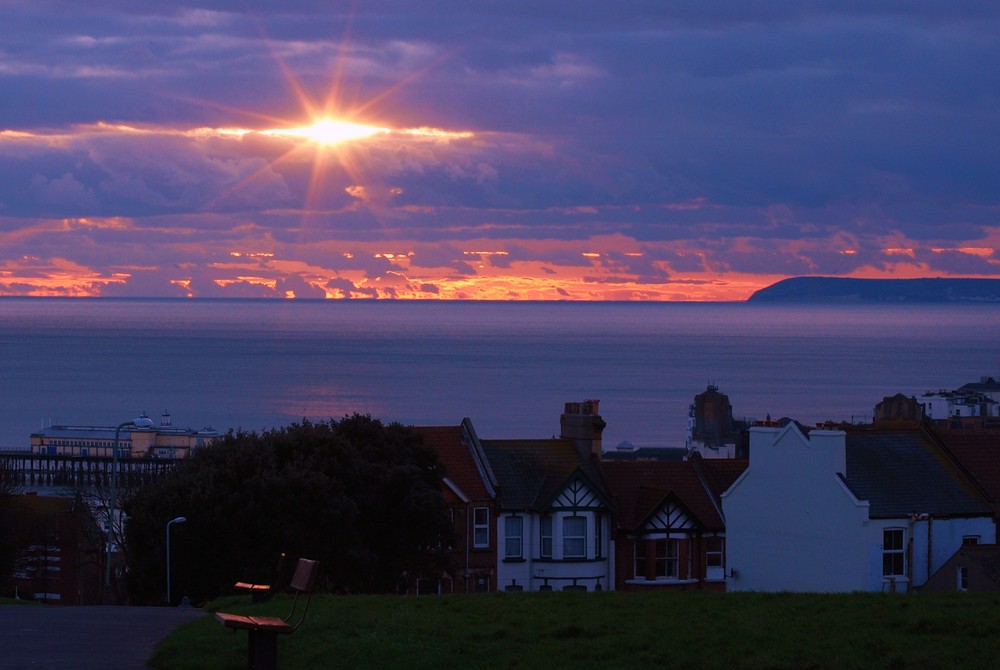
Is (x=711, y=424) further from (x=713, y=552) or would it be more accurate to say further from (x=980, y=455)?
(x=980, y=455)

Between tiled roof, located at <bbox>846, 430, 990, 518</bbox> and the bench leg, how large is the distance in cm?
2382

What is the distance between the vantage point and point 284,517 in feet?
121

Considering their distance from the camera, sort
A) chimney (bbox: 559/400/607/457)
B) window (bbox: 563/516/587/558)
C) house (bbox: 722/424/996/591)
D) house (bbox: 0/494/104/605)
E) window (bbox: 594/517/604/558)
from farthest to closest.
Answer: house (bbox: 0/494/104/605), chimney (bbox: 559/400/607/457), window (bbox: 594/517/604/558), window (bbox: 563/516/587/558), house (bbox: 722/424/996/591)

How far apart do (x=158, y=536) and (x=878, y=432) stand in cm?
2070

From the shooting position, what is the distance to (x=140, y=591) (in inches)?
1484

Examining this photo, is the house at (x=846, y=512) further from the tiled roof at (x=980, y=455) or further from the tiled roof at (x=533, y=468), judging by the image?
the tiled roof at (x=533, y=468)

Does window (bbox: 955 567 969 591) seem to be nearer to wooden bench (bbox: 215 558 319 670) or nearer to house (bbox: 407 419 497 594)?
house (bbox: 407 419 497 594)

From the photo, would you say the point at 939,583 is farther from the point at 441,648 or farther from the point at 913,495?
the point at 441,648

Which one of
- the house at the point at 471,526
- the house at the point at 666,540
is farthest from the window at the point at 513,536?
the house at the point at 666,540

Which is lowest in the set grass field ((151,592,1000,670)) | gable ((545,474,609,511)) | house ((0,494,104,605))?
house ((0,494,104,605))

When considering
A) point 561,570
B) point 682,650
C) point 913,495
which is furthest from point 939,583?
point 682,650

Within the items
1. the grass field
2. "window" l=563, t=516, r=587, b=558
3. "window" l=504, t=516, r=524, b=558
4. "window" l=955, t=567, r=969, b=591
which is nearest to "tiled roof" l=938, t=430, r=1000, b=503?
"window" l=955, t=567, r=969, b=591

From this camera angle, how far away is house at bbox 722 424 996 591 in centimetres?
3622

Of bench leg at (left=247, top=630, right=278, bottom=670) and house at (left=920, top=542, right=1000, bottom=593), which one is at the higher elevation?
bench leg at (left=247, top=630, right=278, bottom=670)
